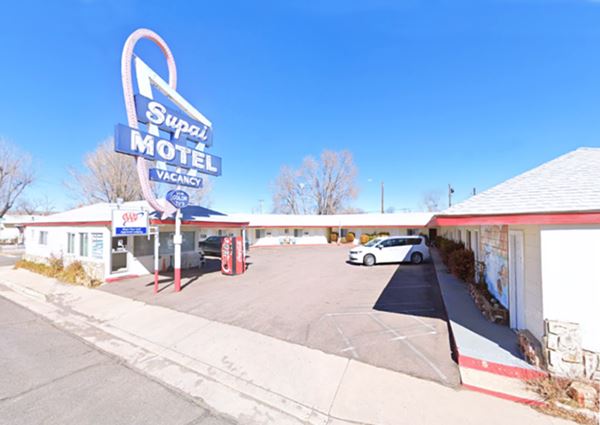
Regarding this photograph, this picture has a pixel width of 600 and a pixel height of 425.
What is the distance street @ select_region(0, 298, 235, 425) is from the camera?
10.7 feet

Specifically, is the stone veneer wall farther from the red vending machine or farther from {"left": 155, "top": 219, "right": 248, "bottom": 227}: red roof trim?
{"left": 155, "top": 219, "right": 248, "bottom": 227}: red roof trim

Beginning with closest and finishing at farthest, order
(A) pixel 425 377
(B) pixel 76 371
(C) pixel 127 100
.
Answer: (A) pixel 425 377
(B) pixel 76 371
(C) pixel 127 100

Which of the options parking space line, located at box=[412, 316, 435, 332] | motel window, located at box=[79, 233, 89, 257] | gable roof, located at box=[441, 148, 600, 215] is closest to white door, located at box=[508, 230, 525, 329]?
gable roof, located at box=[441, 148, 600, 215]

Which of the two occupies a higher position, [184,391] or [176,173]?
[176,173]

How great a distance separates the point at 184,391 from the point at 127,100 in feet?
27.0

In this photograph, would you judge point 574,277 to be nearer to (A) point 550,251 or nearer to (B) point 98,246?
(A) point 550,251

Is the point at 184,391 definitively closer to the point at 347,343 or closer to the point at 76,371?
the point at 76,371

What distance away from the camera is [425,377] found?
3980mm

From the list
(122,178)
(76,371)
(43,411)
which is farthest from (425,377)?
(122,178)

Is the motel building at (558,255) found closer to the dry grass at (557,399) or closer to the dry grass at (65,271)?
the dry grass at (557,399)

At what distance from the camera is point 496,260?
6.44 m

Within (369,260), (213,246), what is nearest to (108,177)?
(213,246)

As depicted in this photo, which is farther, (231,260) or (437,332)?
(231,260)

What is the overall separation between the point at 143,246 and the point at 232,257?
4.21 m
